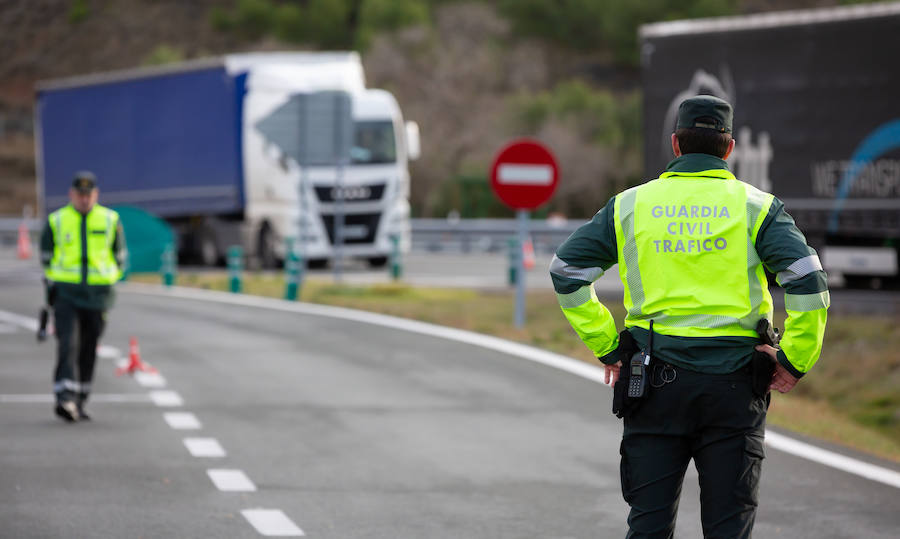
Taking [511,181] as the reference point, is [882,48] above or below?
above

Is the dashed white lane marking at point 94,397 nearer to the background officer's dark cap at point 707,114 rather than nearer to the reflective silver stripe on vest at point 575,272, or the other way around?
the reflective silver stripe on vest at point 575,272

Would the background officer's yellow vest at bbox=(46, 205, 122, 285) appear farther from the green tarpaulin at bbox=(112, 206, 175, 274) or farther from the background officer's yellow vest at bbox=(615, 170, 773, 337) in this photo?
the green tarpaulin at bbox=(112, 206, 175, 274)

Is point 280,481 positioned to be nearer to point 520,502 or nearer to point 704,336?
point 520,502

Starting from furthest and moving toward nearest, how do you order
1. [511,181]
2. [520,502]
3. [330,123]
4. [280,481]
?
[330,123], [511,181], [280,481], [520,502]

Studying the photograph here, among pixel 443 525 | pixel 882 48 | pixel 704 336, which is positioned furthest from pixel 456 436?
pixel 882 48

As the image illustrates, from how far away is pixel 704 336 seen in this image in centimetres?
542

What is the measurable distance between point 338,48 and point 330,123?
6874cm

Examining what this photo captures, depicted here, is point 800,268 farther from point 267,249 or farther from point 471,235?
point 471,235

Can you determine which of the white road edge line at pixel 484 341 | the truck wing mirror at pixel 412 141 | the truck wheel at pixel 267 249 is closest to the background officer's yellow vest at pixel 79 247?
the white road edge line at pixel 484 341

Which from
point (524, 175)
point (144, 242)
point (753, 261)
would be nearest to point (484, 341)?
point (524, 175)

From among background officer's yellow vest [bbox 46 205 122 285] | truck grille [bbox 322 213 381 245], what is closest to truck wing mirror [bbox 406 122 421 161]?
truck grille [bbox 322 213 381 245]

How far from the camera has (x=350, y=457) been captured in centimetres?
1023

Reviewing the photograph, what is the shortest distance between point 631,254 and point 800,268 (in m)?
0.55

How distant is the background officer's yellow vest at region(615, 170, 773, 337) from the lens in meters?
5.45
